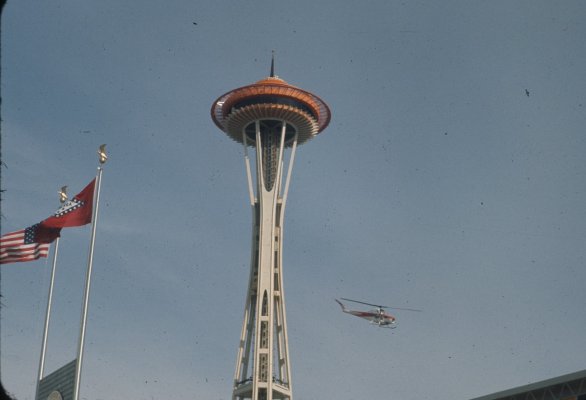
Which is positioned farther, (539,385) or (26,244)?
(539,385)

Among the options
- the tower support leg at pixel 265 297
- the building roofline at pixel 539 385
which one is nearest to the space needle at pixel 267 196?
the tower support leg at pixel 265 297

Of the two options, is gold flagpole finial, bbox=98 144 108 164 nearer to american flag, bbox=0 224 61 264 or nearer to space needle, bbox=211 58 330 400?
american flag, bbox=0 224 61 264

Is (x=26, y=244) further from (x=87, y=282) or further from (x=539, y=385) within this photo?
(x=539, y=385)

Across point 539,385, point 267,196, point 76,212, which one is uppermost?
point 267,196

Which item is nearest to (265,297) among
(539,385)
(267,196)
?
(267,196)

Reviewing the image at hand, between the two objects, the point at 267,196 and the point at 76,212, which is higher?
the point at 267,196
